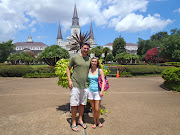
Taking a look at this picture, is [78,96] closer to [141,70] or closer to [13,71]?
[13,71]

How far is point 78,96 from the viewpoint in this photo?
3479 mm

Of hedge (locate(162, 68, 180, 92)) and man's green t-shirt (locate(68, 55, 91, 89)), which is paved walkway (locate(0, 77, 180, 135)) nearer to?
man's green t-shirt (locate(68, 55, 91, 89))

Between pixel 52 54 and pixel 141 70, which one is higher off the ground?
pixel 52 54

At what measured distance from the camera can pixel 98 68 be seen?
3.58 meters

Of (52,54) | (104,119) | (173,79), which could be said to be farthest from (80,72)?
(52,54)

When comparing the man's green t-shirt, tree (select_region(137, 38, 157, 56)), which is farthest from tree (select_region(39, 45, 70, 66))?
tree (select_region(137, 38, 157, 56))

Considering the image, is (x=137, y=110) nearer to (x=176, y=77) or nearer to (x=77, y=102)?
(x=77, y=102)

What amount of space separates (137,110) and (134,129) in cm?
147

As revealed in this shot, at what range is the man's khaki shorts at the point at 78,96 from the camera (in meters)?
3.44

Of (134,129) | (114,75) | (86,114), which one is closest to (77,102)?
(86,114)

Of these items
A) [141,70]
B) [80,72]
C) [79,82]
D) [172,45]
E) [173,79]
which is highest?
[172,45]

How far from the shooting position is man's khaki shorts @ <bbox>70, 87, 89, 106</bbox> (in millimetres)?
3436

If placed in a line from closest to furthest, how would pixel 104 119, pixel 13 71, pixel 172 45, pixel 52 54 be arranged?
pixel 104 119 < pixel 13 71 < pixel 52 54 < pixel 172 45

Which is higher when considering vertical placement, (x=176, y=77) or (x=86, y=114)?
(x=176, y=77)
